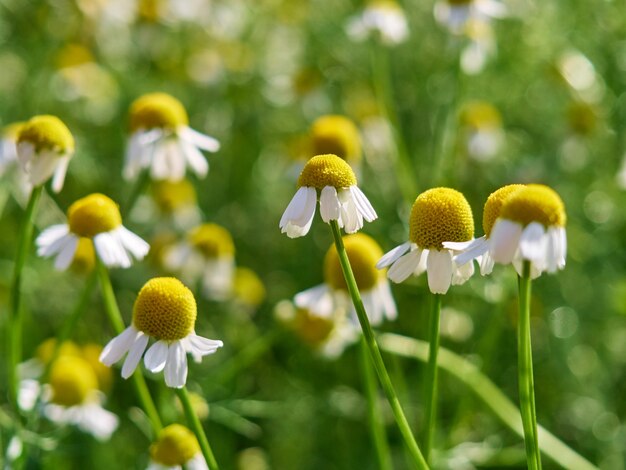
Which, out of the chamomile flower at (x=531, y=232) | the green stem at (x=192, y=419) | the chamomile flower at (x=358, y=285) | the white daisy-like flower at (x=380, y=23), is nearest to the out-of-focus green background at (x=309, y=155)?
the white daisy-like flower at (x=380, y=23)

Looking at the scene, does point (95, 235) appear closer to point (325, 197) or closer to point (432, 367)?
point (325, 197)

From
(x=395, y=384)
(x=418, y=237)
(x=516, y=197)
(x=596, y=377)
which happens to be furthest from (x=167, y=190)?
(x=516, y=197)

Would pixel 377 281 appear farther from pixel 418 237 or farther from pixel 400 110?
pixel 400 110

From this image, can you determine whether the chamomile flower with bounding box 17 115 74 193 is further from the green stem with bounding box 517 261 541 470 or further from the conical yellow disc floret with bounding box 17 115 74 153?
the green stem with bounding box 517 261 541 470

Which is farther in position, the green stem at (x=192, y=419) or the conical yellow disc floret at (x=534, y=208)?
the green stem at (x=192, y=419)

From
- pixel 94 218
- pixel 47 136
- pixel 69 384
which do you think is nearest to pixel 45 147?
pixel 47 136

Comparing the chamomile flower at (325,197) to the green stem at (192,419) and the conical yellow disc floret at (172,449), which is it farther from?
the conical yellow disc floret at (172,449)
